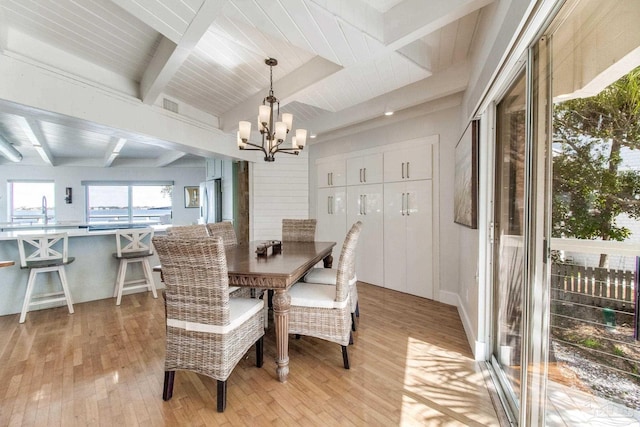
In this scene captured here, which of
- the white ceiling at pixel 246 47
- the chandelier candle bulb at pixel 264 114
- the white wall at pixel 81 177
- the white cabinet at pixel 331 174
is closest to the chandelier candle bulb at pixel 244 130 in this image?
the chandelier candle bulb at pixel 264 114

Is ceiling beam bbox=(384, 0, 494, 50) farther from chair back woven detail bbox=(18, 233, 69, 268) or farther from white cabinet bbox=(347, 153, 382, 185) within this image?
chair back woven detail bbox=(18, 233, 69, 268)

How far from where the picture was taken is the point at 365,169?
4566mm

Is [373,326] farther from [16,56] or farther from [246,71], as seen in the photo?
[16,56]

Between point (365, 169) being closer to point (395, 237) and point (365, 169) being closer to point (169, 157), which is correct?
point (395, 237)

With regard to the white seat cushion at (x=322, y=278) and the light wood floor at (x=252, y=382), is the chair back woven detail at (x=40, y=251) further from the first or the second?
the white seat cushion at (x=322, y=278)

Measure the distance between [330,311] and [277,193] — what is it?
141 inches

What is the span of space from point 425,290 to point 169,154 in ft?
20.8

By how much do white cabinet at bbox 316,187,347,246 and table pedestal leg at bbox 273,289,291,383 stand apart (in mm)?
2955

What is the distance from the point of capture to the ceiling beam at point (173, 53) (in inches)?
67.6

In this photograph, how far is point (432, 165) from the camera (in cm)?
375

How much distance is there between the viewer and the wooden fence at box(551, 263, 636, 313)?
90 centimetres

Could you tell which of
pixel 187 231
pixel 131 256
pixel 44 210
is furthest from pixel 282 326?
pixel 44 210

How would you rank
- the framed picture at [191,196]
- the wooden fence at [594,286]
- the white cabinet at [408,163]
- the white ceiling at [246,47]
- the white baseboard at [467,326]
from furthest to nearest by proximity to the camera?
the framed picture at [191,196] → the white cabinet at [408,163] → the white baseboard at [467,326] → the white ceiling at [246,47] → the wooden fence at [594,286]

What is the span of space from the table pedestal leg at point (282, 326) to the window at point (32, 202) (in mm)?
8962
